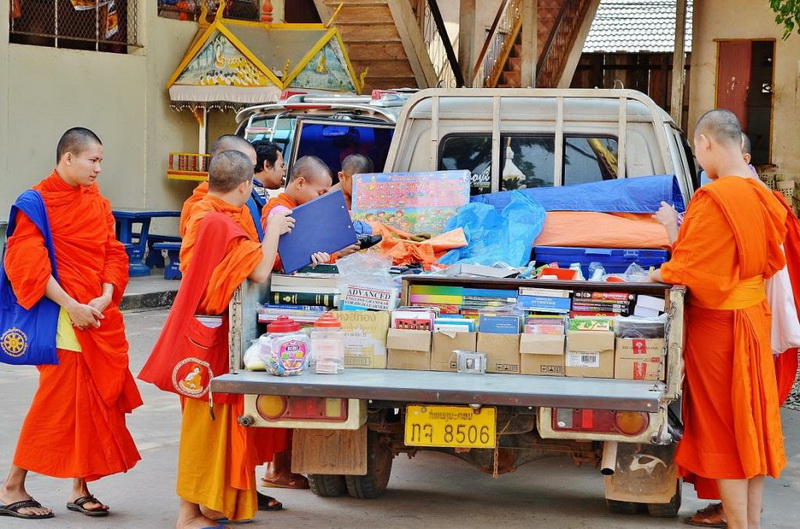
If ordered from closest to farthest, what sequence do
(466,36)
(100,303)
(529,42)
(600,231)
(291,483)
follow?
(100,303), (600,231), (291,483), (529,42), (466,36)

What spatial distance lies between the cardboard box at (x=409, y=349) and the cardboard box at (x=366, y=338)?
0.04 meters

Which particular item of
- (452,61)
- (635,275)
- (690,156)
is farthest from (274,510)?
(452,61)

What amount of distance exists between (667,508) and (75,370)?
2.84 m

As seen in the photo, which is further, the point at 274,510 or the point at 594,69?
the point at 594,69

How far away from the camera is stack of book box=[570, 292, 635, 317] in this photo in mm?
5176

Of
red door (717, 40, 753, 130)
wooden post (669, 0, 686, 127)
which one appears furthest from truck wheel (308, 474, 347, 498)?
red door (717, 40, 753, 130)

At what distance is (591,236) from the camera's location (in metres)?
6.09

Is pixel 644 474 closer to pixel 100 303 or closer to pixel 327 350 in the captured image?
pixel 327 350

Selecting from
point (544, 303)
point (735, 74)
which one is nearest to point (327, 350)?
point (544, 303)

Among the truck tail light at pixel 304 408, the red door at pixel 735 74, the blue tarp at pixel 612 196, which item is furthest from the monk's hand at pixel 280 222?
the red door at pixel 735 74

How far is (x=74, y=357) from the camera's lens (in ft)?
18.6

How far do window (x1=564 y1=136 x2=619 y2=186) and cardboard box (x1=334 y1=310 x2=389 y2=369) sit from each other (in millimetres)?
2160

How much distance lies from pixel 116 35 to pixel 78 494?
11278mm

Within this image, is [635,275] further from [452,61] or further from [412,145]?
[452,61]
